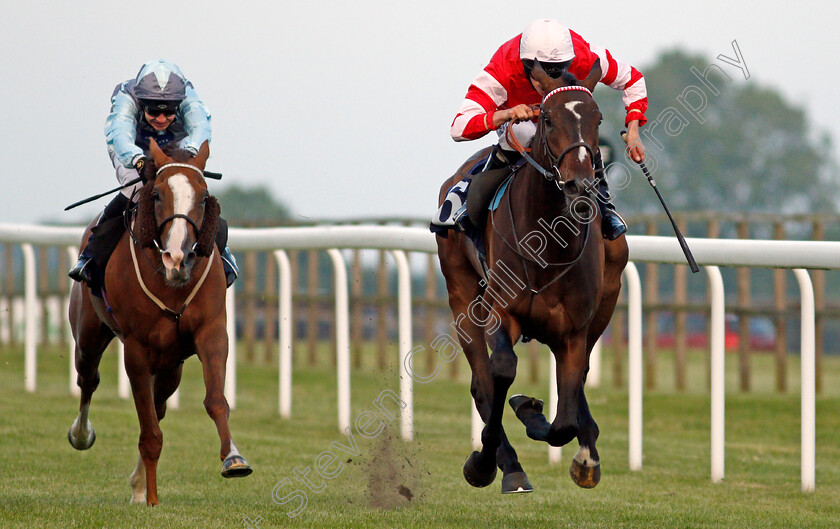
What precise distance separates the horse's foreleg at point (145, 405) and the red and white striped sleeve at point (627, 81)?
7.72ft

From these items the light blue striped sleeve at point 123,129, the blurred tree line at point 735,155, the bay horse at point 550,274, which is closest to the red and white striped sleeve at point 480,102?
the bay horse at point 550,274

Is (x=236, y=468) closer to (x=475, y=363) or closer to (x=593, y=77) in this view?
(x=475, y=363)

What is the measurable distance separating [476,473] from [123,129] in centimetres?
228

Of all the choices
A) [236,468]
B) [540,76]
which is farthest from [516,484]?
[540,76]

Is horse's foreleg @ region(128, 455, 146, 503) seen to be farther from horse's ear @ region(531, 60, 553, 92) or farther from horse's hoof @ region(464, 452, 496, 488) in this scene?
horse's ear @ region(531, 60, 553, 92)

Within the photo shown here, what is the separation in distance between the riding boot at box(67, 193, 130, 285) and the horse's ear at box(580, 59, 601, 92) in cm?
226

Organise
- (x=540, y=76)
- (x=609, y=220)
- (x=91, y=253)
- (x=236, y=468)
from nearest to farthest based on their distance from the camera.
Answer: (x=540, y=76), (x=236, y=468), (x=609, y=220), (x=91, y=253)

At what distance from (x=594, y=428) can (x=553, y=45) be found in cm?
160

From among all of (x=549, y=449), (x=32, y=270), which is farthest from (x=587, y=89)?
(x=32, y=270)

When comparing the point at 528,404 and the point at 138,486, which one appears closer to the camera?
the point at 528,404

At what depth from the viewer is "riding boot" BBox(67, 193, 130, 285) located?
5.71m

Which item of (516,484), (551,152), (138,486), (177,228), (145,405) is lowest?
(138,486)

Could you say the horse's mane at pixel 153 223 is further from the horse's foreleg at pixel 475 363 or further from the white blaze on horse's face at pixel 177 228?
the horse's foreleg at pixel 475 363

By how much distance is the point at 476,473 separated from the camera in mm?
5082
